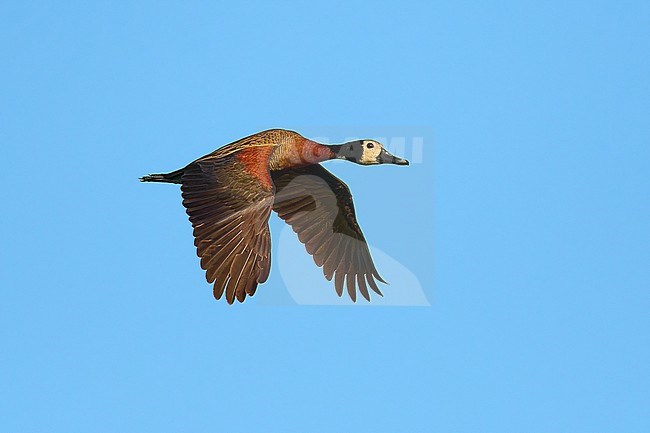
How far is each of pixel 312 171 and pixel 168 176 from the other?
913mm

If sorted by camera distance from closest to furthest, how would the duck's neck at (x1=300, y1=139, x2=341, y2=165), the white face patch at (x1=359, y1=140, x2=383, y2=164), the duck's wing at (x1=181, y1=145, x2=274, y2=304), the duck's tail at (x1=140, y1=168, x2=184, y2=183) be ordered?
1. the duck's wing at (x1=181, y1=145, x2=274, y2=304)
2. the white face patch at (x1=359, y1=140, x2=383, y2=164)
3. the duck's neck at (x1=300, y1=139, x2=341, y2=165)
4. the duck's tail at (x1=140, y1=168, x2=184, y2=183)

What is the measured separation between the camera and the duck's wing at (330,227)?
9.53 m

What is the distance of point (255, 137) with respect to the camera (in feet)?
29.3

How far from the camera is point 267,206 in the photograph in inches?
335

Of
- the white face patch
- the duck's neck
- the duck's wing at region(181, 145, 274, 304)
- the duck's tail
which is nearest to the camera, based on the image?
the duck's wing at region(181, 145, 274, 304)

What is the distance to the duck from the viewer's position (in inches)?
330

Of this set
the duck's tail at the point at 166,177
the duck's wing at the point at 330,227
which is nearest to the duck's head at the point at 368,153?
the duck's wing at the point at 330,227

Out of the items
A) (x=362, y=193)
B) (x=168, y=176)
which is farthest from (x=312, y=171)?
(x=168, y=176)

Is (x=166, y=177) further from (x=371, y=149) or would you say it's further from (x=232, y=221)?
(x=371, y=149)

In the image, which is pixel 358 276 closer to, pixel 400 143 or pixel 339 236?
pixel 339 236

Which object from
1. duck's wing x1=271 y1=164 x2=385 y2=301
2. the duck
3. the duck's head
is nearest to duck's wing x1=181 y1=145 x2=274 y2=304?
the duck

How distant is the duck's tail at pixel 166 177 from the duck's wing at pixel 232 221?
0.51 m

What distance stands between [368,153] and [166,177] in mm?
1399

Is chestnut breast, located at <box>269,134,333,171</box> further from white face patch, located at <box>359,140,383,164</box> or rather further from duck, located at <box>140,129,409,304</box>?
white face patch, located at <box>359,140,383,164</box>
